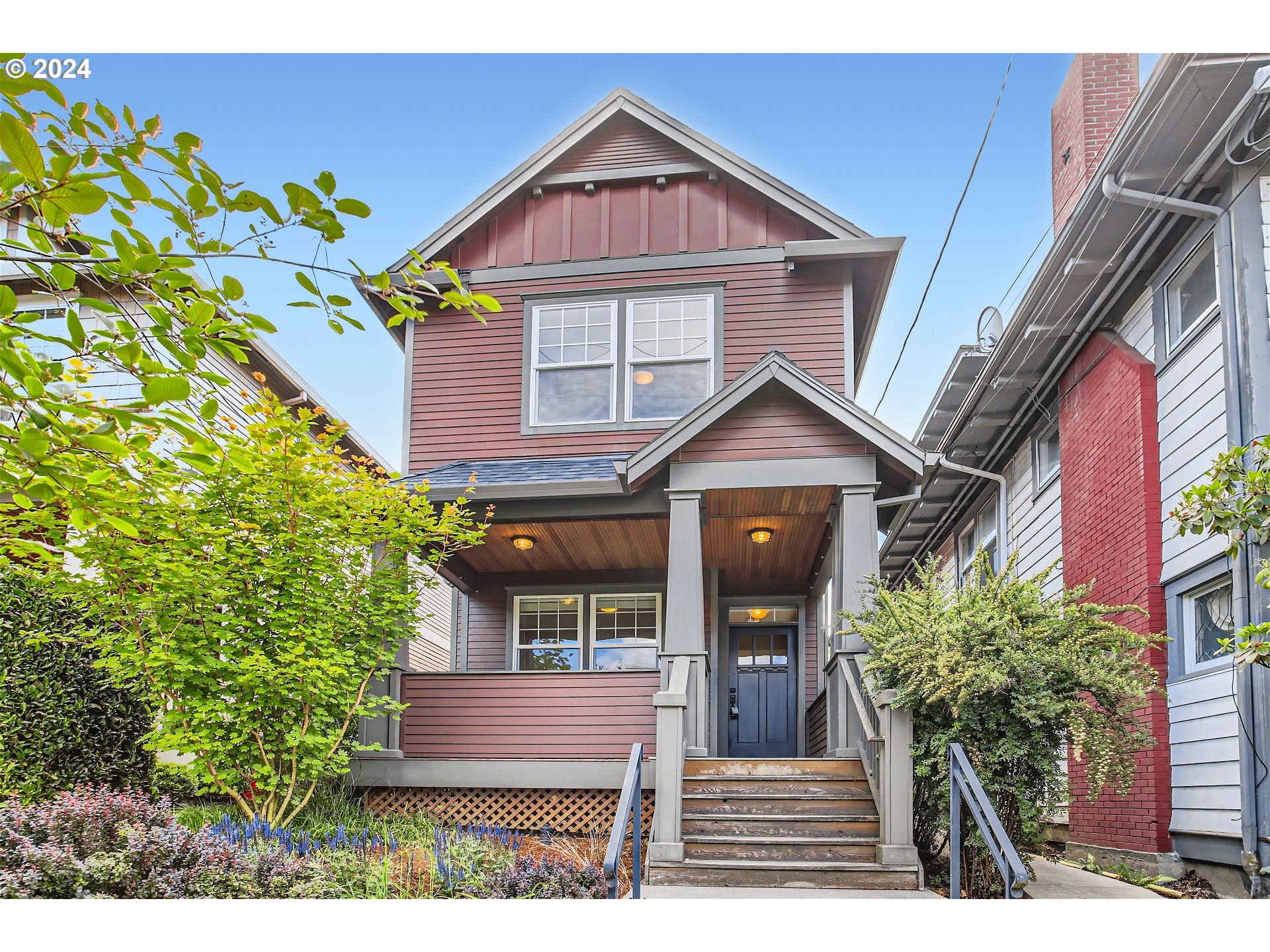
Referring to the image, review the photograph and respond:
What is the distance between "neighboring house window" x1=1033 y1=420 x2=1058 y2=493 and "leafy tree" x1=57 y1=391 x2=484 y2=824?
650 cm

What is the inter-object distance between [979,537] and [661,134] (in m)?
6.62

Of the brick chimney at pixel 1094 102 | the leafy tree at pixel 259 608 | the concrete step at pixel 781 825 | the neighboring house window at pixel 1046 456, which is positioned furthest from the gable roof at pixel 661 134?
the concrete step at pixel 781 825

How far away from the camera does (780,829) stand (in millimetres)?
6898

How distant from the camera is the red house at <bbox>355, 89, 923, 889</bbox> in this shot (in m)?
8.05

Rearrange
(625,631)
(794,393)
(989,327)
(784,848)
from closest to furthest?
(784,848) < (794,393) < (625,631) < (989,327)

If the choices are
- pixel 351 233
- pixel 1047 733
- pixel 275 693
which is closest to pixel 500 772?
pixel 275 693

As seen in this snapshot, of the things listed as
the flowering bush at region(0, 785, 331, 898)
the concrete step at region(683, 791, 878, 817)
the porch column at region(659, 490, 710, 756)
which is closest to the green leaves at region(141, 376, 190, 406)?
the flowering bush at region(0, 785, 331, 898)

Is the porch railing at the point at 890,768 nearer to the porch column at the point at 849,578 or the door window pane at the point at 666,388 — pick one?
the porch column at the point at 849,578

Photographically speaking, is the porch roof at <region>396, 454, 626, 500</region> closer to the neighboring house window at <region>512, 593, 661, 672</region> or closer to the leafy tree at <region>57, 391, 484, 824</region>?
the leafy tree at <region>57, 391, 484, 824</region>

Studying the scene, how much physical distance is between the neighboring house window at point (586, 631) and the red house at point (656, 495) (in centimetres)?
2

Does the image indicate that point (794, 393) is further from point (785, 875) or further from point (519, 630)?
point (519, 630)

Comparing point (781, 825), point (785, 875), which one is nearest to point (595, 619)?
point (781, 825)

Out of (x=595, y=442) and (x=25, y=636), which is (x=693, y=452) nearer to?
(x=595, y=442)

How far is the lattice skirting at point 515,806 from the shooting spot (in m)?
8.51
